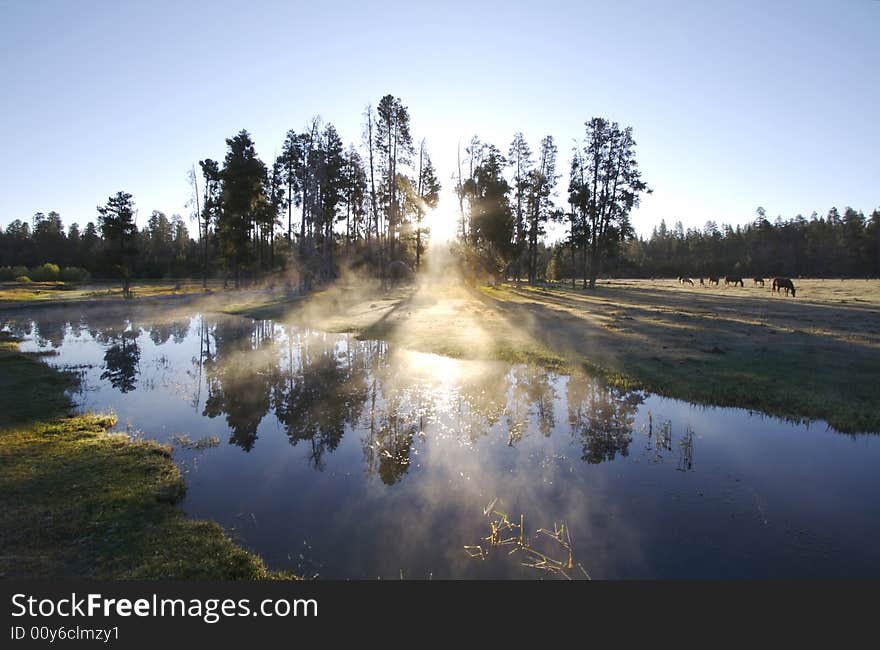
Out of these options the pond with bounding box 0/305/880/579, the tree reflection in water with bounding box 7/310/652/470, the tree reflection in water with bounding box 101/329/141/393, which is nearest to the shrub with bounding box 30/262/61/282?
the tree reflection in water with bounding box 101/329/141/393

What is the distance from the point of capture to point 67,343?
22.5 m

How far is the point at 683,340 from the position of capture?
20297 millimetres

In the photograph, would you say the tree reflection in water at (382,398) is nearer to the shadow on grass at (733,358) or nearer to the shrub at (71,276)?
the shadow on grass at (733,358)

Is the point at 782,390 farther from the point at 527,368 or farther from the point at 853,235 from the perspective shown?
the point at 853,235

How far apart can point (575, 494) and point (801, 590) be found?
3.27m

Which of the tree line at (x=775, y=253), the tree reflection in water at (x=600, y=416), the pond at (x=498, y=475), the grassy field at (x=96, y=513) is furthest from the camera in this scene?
the tree line at (x=775, y=253)

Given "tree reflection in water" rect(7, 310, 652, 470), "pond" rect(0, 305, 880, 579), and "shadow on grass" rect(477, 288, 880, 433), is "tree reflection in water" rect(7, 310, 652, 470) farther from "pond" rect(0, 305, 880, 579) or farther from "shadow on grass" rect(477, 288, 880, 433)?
"shadow on grass" rect(477, 288, 880, 433)

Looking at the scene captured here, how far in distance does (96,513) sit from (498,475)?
684cm

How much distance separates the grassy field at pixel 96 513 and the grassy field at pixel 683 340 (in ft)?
42.9

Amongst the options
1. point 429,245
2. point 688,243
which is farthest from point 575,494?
point 688,243

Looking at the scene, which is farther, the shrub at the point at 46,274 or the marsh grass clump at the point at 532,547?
the shrub at the point at 46,274

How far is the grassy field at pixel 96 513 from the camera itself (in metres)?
5.32

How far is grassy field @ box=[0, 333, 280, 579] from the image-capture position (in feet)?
17.5

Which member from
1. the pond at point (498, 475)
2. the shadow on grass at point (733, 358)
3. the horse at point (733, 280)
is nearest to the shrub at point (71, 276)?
the pond at point (498, 475)
